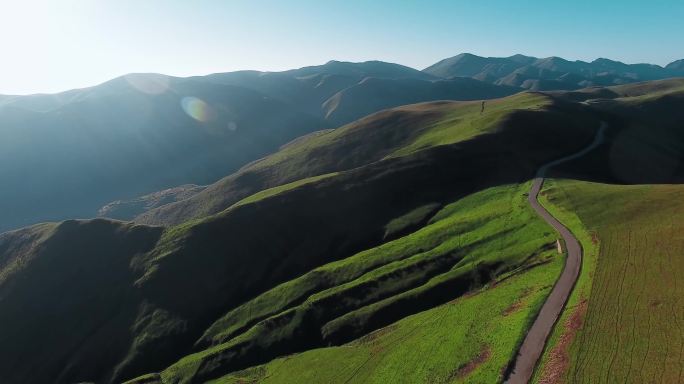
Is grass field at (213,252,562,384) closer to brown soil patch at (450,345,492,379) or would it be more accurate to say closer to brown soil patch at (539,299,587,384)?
brown soil patch at (450,345,492,379)

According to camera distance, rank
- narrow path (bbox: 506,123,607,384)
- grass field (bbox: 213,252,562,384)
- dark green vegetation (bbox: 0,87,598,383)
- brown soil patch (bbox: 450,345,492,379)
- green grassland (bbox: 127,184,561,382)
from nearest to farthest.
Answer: narrow path (bbox: 506,123,607,384) → brown soil patch (bbox: 450,345,492,379) → grass field (bbox: 213,252,562,384) → green grassland (bbox: 127,184,561,382) → dark green vegetation (bbox: 0,87,598,383)

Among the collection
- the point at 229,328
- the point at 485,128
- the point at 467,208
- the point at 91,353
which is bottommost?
the point at 91,353

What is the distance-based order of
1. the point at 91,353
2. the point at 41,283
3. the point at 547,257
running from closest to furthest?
the point at 547,257 < the point at 91,353 < the point at 41,283

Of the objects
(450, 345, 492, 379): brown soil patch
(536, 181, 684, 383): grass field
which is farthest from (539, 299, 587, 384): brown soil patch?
(450, 345, 492, 379): brown soil patch

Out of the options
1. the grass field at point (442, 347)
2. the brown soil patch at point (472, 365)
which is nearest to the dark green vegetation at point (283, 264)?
the brown soil patch at point (472, 365)

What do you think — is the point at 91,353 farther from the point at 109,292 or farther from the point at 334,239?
the point at 334,239

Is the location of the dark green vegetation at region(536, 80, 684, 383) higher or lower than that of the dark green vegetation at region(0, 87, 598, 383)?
higher

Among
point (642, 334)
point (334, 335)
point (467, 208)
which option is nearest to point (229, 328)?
point (334, 335)
